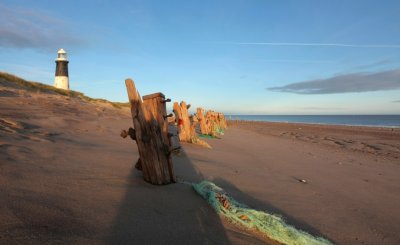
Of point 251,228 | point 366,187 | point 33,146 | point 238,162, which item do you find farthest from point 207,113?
point 251,228

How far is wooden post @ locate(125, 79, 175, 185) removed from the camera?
13.7 ft

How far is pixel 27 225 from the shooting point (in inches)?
95.7

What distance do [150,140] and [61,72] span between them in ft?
111

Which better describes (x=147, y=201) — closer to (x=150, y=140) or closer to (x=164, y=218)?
(x=164, y=218)

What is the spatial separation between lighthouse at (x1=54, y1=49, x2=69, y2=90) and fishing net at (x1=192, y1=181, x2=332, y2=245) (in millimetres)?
33870

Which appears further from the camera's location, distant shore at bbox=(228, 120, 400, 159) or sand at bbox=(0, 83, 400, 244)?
distant shore at bbox=(228, 120, 400, 159)

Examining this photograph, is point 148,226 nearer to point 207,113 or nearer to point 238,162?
point 238,162

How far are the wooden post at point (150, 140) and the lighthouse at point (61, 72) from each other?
3282 cm

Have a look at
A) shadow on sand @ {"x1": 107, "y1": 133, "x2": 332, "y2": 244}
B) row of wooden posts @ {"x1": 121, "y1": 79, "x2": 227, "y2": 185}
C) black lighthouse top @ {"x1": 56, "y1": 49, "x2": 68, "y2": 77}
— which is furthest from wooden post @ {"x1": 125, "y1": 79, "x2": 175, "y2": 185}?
black lighthouse top @ {"x1": 56, "y1": 49, "x2": 68, "y2": 77}

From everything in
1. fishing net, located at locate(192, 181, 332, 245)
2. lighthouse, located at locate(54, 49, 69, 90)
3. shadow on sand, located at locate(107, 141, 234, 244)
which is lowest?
fishing net, located at locate(192, 181, 332, 245)

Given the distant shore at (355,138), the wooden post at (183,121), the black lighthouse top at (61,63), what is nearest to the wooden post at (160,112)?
the wooden post at (183,121)

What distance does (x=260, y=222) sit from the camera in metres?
3.39

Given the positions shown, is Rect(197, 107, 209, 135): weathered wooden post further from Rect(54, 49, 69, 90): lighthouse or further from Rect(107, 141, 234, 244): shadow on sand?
Rect(54, 49, 69, 90): lighthouse

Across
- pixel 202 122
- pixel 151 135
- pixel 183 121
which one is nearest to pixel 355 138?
pixel 202 122
